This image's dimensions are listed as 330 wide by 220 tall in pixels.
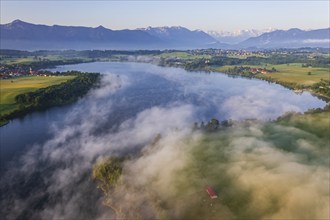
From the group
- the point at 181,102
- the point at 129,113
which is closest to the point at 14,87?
the point at 129,113

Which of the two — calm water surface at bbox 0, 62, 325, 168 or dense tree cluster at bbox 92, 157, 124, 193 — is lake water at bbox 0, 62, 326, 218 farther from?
dense tree cluster at bbox 92, 157, 124, 193

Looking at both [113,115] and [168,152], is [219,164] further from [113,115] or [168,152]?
[113,115]

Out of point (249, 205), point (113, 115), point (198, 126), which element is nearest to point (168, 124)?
point (198, 126)

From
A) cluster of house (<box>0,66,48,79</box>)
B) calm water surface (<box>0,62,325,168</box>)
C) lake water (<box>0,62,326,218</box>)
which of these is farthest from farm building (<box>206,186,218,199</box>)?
cluster of house (<box>0,66,48,79</box>)

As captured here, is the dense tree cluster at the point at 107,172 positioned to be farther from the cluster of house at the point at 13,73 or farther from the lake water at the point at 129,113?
the cluster of house at the point at 13,73

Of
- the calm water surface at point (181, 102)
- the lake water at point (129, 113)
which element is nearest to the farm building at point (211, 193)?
the lake water at point (129, 113)
